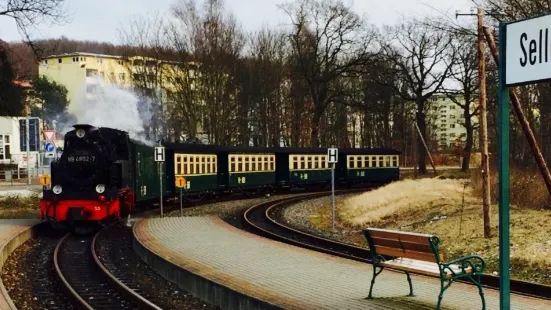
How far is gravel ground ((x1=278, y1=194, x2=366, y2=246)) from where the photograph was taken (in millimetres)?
18859

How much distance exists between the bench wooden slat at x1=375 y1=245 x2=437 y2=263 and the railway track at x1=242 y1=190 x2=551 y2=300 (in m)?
2.26

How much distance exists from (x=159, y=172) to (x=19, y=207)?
21.5 ft

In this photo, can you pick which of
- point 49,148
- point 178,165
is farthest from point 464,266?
point 178,165

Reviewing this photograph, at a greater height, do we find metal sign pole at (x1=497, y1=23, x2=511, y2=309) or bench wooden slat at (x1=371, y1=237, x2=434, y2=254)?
metal sign pole at (x1=497, y1=23, x2=511, y2=309)

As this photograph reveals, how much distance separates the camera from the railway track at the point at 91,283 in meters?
10.2

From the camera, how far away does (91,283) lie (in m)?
12.1

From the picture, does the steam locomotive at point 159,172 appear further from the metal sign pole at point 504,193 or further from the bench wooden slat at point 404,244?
the metal sign pole at point 504,193

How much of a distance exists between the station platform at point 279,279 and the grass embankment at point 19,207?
10525 millimetres

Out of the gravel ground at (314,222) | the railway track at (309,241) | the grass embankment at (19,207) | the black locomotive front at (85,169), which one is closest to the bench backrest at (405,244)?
the railway track at (309,241)

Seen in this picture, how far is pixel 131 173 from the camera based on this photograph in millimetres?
21609

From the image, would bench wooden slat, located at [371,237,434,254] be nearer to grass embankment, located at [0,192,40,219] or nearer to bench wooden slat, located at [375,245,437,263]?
bench wooden slat, located at [375,245,437,263]

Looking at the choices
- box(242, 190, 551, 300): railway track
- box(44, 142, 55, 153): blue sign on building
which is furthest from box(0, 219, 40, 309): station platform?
box(242, 190, 551, 300): railway track

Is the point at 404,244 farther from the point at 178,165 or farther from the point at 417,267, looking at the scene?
the point at 178,165

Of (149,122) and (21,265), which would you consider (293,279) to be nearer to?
(21,265)
